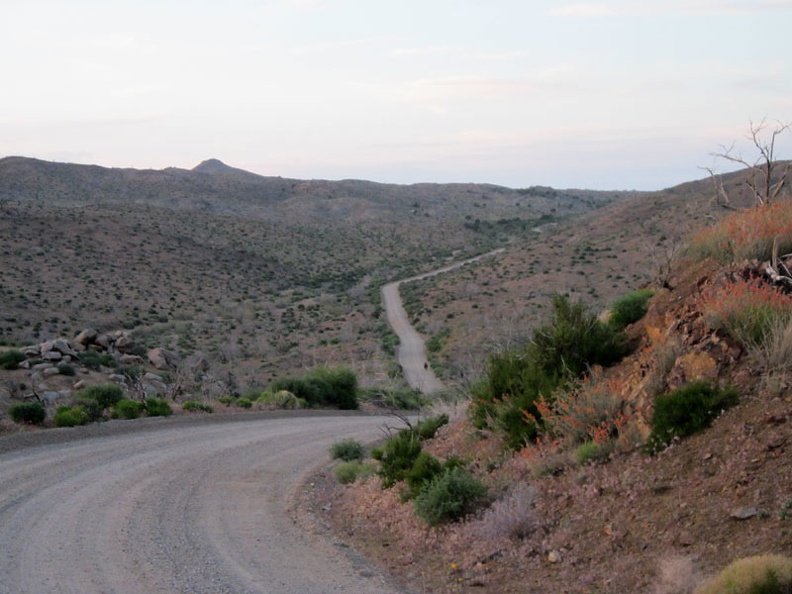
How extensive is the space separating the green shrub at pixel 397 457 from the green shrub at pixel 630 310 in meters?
3.78

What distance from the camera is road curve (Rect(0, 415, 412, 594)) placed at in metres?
8.45

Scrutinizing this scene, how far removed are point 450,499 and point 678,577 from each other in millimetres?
3565

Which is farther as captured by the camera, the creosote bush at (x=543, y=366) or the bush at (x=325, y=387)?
the bush at (x=325, y=387)

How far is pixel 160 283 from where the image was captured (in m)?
66.4

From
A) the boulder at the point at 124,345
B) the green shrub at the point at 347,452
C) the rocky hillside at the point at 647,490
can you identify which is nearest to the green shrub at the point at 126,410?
the green shrub at the point at 347,452

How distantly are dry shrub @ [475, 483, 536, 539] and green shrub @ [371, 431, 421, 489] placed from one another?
2.81 m

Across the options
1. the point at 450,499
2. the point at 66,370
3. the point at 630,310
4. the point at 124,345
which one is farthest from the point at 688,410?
the point at 124,345

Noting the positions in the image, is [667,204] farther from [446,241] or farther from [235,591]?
[235,591]

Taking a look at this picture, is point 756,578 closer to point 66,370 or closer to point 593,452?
point 593,452

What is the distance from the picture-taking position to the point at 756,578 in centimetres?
609

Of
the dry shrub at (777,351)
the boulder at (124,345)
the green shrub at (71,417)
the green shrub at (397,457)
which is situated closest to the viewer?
the dry shrub at (777,351)

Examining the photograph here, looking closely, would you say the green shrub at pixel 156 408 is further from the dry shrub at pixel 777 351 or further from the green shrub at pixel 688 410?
the dry shrub at pixel 777 351

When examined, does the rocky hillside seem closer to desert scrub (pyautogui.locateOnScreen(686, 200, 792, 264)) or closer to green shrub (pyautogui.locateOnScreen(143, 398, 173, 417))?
desert scrub (pyautogui.locateOnScreen(686, 200, 792, 264))

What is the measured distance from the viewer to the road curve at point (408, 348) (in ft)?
131
